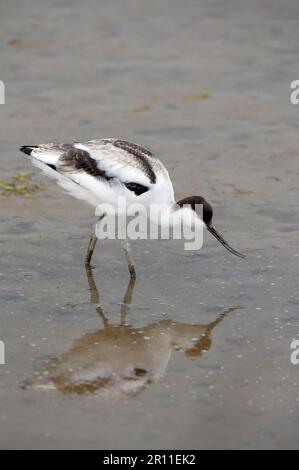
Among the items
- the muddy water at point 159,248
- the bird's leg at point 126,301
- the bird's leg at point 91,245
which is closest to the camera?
the muddy water at point 159,248

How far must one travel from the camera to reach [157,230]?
9.80 m

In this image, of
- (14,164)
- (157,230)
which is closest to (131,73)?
(14,164)

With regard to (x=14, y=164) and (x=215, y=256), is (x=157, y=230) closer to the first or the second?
(x=215, y=256)

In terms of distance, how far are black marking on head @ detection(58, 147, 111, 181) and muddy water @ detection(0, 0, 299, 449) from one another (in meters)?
0.90

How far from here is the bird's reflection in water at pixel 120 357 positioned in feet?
23.4

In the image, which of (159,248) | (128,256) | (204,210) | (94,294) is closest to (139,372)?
(94,294)

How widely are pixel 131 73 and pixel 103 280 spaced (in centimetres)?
501

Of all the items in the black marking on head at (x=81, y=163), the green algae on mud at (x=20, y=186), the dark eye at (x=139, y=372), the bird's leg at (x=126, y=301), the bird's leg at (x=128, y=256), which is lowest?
the dark eye at (x=139, y=372)

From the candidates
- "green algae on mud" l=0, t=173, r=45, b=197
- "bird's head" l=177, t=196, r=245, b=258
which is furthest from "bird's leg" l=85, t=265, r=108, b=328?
"green algae on mud" l=0, t=173, r=45, b=197

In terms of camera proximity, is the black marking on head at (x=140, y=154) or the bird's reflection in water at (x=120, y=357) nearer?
the bird's reflection in water at (x=120, y=357)

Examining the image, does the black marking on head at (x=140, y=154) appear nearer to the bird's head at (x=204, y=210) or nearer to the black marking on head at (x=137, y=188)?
the black marking on head at (x=137, y=188)

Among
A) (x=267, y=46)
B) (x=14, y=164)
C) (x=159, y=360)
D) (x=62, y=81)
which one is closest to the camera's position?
(x=159, y=360)

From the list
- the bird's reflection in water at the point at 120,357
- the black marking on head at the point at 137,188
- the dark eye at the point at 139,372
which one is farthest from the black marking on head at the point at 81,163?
the dark eye at the point at 139,372

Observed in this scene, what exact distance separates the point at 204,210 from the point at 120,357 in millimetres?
1827
